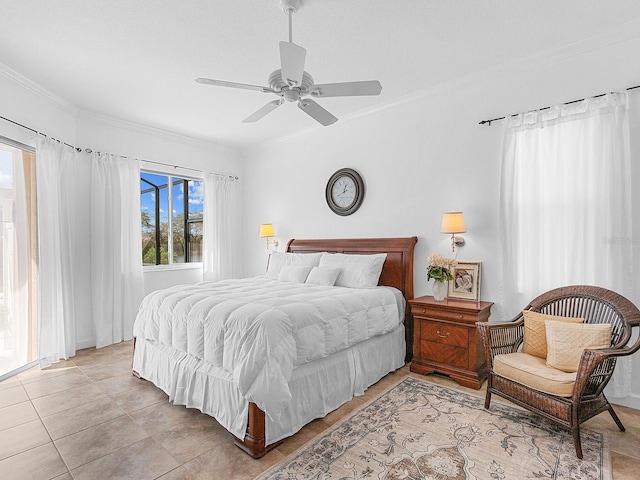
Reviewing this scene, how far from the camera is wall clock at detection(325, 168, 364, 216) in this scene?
4.45 m

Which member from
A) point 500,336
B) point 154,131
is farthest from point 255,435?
point 154,131

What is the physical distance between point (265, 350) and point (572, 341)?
212 cm

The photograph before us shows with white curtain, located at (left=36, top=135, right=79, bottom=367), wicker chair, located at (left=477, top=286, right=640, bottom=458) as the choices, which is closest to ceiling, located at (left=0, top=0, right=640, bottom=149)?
white curtain, located at (left=36, top=135, right=79, bottom=367)

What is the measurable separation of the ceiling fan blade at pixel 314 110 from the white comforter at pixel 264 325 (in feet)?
5.02

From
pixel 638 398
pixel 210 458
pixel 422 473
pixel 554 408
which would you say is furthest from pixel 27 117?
pixel 638 398

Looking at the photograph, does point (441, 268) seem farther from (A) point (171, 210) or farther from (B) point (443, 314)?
(A) point (171, 210)

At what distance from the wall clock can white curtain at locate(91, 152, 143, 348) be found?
2737 mm

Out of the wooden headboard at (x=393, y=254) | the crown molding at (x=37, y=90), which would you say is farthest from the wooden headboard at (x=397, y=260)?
the crown molding at (x=37, y=90)

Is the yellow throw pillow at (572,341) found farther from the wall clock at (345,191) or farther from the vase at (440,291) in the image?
the wall clock at (345,191)

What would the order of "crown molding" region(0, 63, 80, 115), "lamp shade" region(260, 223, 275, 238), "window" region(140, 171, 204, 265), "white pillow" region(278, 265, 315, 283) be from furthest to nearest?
"lamp shade" region(260, 223, 275, 238)
"window" region(140, 171, 204, 265)
"white pillow" region(278, 265, 315, 283)
"crown molding" region(0, 63, 80, 115)

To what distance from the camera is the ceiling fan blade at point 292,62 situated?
6.44ft

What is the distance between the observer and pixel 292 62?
208cm

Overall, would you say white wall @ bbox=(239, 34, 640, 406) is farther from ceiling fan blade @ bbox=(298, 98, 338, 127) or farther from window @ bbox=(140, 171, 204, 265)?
window @ bbox=(140, 171, 204, 265)

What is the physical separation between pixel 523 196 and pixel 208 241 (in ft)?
15.0
